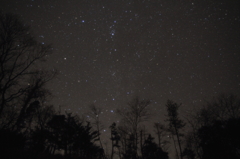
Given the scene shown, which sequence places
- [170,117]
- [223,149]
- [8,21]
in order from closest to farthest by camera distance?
[8,21]
[223,149]
[170,117]

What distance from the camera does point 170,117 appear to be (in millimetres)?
21469

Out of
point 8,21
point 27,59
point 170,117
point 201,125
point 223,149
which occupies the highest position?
point 8,21

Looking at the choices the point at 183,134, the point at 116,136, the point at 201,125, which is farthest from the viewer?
the point at 116,136

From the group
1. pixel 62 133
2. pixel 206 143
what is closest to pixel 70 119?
pixel 62 133

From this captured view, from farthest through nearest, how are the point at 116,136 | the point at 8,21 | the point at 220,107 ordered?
the point at 116,136
the point at 220,107
the point at 8,21

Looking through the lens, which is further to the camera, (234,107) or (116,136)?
(116,136)

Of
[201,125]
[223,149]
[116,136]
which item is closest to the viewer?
[223,149]

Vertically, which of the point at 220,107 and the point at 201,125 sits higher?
the point at 220,107

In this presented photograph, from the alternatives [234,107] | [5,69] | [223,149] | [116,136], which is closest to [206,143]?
[223,149]

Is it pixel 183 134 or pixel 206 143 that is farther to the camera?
pixel 183 134

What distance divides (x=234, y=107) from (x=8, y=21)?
2707cm

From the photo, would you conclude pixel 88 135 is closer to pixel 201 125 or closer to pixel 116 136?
pixel 116 136

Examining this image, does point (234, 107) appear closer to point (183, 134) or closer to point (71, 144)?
point (183, 134)

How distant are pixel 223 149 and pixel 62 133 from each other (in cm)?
2426
